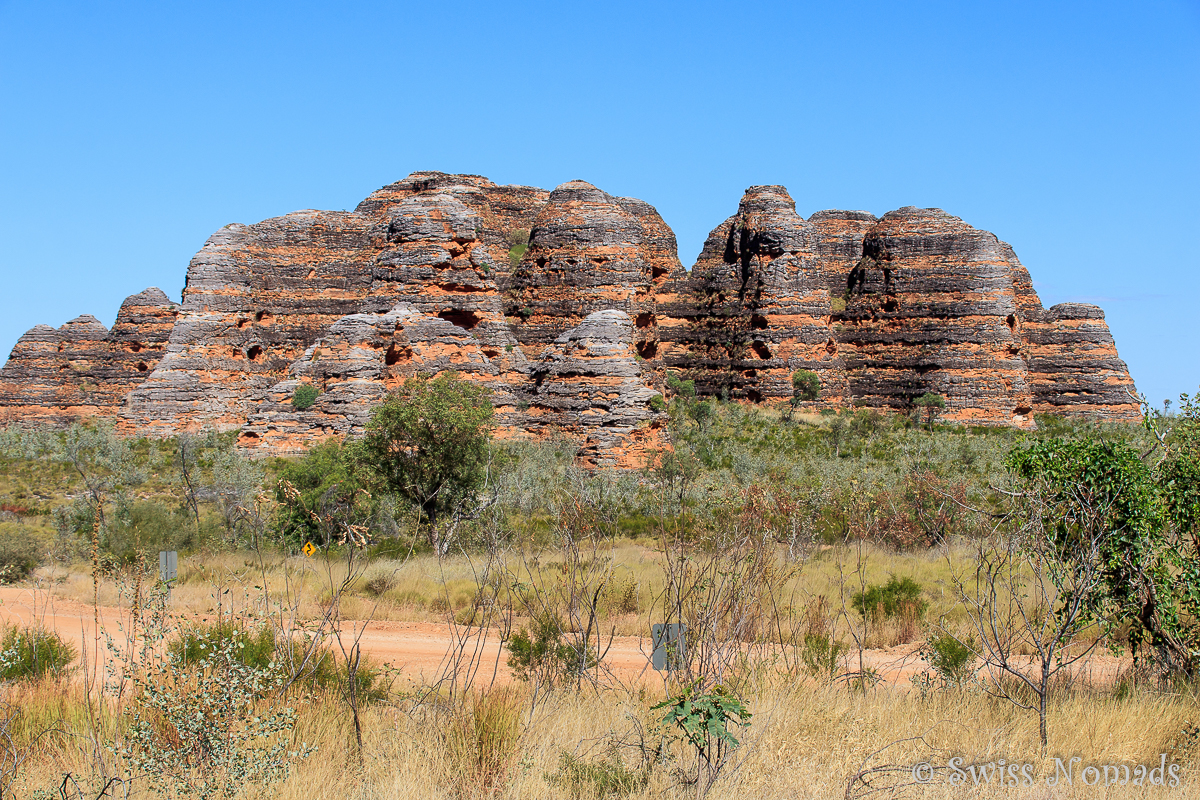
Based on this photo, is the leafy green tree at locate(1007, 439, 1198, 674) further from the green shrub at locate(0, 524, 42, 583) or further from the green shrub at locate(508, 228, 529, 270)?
the green shrub at locate(508, 228, 529, 270)

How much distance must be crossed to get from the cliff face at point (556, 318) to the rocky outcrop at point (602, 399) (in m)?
0.17

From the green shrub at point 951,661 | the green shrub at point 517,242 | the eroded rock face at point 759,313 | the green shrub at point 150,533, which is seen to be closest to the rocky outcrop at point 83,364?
the green shrub at point 517,242

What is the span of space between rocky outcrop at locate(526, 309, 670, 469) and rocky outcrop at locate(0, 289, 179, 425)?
101ft

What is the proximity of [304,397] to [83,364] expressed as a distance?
30899 mm

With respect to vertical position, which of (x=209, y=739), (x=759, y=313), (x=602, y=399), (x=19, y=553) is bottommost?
(x=19, y=553)

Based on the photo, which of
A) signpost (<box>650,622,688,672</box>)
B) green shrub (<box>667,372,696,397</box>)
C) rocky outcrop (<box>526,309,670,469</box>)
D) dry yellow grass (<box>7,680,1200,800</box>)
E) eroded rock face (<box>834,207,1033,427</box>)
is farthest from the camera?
green shrub (<box>667,372,696,397</box>)

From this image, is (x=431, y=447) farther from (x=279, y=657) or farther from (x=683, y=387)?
(x=683, y=387)

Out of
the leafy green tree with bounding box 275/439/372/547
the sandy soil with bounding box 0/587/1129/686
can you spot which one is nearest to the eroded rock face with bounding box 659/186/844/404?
the leafy green tree with bounding box 275/439/372/547

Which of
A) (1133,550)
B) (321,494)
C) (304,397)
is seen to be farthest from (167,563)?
(304,397)

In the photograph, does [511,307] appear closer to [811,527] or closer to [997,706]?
[811,527]

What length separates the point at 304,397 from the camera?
1118 inches

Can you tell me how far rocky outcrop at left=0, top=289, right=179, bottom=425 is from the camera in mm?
49188

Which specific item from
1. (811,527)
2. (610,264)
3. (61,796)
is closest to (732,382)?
(610,264)

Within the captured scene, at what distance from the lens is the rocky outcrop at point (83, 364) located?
1937 inches
